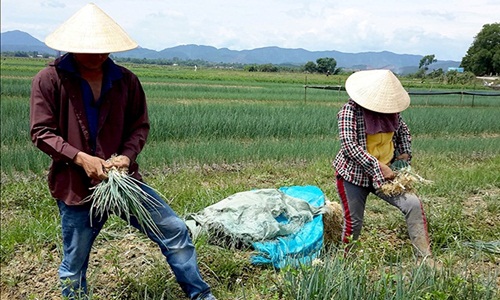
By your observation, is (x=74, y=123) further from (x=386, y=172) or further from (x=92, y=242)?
(x=386, y=172)

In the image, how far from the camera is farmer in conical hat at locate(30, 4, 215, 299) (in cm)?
216

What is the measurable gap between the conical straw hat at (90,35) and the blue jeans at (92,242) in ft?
2.33

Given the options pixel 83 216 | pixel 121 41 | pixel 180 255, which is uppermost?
pixel 121 41

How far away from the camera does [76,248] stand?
231 centimetres

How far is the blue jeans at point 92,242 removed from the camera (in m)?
2.31

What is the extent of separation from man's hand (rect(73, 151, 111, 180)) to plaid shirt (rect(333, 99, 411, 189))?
55.9 inches

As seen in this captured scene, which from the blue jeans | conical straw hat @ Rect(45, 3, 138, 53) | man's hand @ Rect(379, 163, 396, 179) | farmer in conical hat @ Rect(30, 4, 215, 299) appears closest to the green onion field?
the blue jeans

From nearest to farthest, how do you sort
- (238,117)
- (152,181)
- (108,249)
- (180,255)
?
(180,255) < (108,249) < (152,181) < (238,117)

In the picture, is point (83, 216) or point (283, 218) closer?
point (83, 216)

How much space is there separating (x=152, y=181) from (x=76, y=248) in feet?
9.88

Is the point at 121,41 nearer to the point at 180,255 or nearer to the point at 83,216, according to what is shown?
the point at 83,216

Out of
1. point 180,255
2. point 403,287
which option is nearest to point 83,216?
point 180,255

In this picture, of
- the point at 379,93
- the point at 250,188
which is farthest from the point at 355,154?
the point at 250,188

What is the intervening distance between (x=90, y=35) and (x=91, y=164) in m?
0.58
